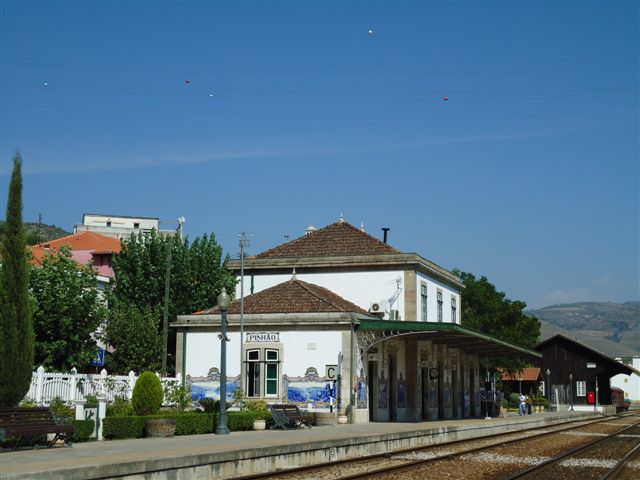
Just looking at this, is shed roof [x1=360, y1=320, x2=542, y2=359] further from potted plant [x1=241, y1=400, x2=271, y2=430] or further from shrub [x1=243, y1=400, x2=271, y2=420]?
potted plant [x1=241, y1=400, x2=271, y2=430]

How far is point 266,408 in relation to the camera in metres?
29.1

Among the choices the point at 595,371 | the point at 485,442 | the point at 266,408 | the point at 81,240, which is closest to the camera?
the point at 485,442

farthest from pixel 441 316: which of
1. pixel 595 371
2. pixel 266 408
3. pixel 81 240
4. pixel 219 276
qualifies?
pixel 595 371

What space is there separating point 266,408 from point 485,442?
706 cm

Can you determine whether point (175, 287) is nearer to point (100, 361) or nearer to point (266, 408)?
point (100, 361)

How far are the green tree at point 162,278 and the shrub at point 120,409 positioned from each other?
19084 mm

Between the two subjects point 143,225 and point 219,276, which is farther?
point 143,225

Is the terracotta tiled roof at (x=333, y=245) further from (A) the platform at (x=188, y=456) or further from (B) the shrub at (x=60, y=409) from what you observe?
(B) the shrub at (x=60, y=409)

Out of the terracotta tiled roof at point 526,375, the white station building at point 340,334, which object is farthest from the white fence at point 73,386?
the terracotta tiled roof at point 526,375

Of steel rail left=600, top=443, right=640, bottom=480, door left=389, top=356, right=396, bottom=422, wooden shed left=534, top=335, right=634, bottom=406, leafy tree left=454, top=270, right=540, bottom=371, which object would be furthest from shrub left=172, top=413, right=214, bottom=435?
wooden shed left=534, top=335, right=634, bottom=406

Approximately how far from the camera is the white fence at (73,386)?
23.3m

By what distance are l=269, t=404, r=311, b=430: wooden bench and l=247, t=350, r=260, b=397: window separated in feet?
13.8

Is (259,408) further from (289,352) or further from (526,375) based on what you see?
(526,375)

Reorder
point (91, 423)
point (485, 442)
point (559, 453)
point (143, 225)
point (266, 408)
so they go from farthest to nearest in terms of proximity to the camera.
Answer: point (143, 225), point (266, 408), point (485, 442), point (559, 453), point (91, 423)
